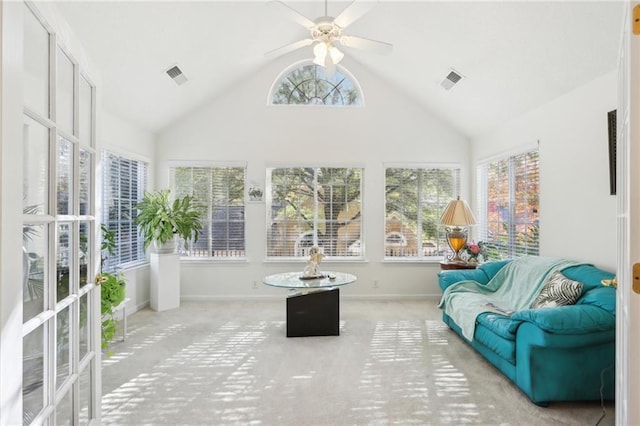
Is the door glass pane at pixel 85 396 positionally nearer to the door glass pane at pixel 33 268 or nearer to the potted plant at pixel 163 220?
the door glass pane at pixel 33 268

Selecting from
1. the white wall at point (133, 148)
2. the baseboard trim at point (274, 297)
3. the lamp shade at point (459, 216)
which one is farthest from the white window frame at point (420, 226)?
the white wall at point (133, 148)

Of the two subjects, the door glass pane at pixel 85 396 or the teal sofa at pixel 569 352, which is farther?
the teal sofa at pixel 569 352

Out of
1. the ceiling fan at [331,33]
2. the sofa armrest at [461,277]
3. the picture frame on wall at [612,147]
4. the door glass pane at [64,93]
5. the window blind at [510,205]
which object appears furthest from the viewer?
the window blind at [510,205]

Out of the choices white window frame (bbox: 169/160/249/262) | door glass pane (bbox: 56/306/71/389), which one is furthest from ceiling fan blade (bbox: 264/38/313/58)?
white window frame (bbox: 169/160/249/262)

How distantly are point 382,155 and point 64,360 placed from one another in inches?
181

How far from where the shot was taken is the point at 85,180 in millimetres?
1621

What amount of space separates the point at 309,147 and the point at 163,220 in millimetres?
2182

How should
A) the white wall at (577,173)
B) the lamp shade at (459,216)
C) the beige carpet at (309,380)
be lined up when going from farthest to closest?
1. the lamp shade at (459,216)
2. the white wall at (577,173)
3. the beige carpet at (309,380)

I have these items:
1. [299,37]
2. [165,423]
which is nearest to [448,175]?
[299,37]

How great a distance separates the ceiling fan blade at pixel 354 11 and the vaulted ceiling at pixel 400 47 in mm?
406

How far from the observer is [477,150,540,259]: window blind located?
13.4 ft

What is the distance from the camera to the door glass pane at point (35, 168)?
1100 mm

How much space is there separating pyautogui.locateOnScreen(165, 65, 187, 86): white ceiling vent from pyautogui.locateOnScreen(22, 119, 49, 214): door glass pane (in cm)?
308

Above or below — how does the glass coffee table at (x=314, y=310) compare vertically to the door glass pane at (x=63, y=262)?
below
